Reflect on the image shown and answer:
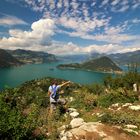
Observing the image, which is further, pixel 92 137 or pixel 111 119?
pixel 111 119

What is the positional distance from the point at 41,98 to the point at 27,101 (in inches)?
40.8

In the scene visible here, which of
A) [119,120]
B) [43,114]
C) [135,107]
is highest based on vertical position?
[119,120]

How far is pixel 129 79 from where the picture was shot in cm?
3819

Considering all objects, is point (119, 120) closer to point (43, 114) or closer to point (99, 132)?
point (99, 132)

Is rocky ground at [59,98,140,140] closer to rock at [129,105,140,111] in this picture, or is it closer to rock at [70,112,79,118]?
rock at [70,112,79,118]

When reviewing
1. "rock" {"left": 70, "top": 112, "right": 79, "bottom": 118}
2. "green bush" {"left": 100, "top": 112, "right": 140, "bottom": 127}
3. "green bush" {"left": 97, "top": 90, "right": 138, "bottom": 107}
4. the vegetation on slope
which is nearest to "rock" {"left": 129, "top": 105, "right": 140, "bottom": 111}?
the vegetation on slope

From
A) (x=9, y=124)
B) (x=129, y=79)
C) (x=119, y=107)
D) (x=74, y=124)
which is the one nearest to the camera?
(x=9, y=124)

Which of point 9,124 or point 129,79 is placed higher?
point 9,124

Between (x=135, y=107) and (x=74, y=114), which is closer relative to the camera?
(x=74, y=114)

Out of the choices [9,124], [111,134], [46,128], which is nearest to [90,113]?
[46,128]

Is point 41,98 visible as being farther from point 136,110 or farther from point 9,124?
point 9,124

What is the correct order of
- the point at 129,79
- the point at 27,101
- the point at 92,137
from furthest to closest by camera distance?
the point at 129,79, the point at 27,101, the point at 92,137

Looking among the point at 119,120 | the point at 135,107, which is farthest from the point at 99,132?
the point at 135,107

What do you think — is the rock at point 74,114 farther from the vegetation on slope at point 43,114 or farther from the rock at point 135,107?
the rock at point 135,107
